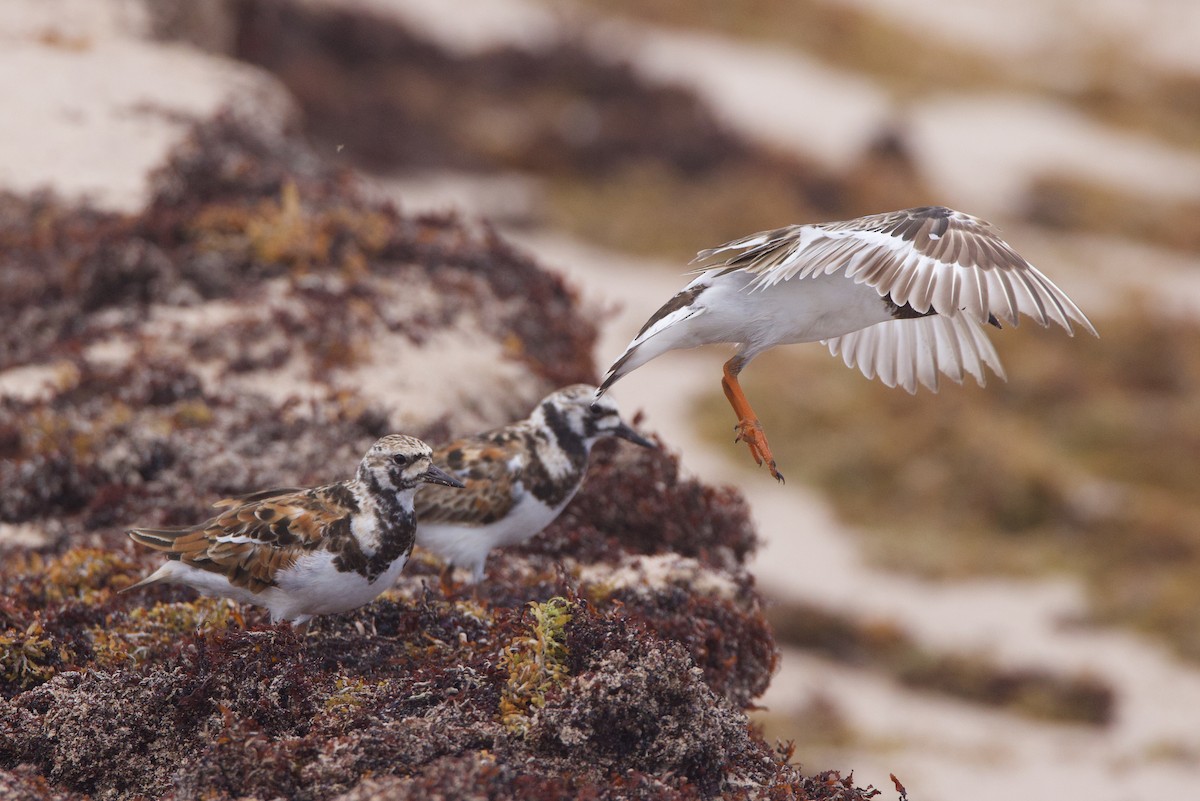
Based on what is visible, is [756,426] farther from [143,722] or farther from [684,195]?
[684,195]

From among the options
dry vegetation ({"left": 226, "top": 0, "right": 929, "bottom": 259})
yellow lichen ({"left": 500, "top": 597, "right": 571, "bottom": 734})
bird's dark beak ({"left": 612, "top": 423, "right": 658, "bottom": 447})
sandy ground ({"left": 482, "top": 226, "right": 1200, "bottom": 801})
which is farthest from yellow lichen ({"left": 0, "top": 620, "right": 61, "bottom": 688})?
dry vegetation ({"left": 226, "top": 0, "right": 929, "bottom": 259})

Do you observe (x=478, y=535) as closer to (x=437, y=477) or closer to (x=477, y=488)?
(x=477, y=488)

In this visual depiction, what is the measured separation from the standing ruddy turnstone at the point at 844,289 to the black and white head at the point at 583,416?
0.66 meters

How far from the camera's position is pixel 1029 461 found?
16.2 metres

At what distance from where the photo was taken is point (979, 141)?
1142 inches

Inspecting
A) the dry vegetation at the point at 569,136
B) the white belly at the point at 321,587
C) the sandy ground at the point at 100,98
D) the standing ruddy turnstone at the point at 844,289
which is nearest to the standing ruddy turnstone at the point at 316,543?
the white belly at the point at 321,587

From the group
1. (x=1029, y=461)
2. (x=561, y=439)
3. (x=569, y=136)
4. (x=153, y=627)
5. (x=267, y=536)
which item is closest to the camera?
(x=267, y=536)

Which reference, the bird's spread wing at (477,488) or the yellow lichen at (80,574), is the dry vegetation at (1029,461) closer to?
the bird's spread wing at (477,488)

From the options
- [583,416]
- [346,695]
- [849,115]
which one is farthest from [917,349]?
[849,115]

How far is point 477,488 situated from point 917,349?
2.72m

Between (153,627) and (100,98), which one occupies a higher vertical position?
(100,98)

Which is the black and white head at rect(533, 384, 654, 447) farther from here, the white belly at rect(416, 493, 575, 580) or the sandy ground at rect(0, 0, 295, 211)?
the sandy ground at rect(0, 0, 295, 211)

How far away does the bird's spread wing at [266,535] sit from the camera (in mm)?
5898

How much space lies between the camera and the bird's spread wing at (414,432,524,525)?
691cm
